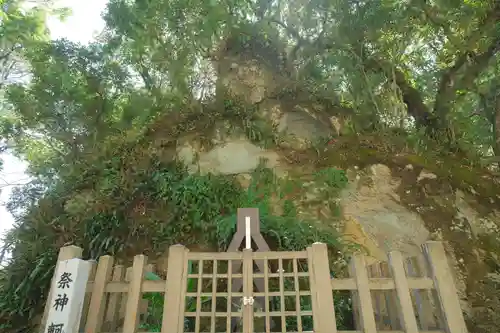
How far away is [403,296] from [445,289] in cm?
42

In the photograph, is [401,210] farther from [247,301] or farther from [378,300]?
[247,301]

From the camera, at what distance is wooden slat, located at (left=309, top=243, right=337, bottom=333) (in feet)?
10.9

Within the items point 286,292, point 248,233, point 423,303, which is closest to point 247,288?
point 286,292

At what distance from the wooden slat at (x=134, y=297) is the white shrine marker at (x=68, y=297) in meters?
0.44

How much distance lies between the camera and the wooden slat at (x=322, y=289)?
10.9 ft

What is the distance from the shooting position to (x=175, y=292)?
3.50 metres

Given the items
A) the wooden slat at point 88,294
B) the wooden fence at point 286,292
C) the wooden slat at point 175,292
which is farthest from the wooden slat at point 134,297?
the wooden slat at point 88,294

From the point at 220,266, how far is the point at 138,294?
7.28ft

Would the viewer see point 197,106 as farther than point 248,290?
Yes

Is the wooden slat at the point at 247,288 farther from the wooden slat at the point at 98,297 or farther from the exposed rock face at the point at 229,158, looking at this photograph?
the exposed rock face at the point at 229,158

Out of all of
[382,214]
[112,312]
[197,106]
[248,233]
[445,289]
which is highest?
[197,106]

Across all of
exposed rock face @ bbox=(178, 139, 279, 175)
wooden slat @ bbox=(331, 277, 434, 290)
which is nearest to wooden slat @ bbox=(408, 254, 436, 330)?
wooden slat @ bbox=(331, 277, 434, 290)

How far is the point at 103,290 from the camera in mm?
3611

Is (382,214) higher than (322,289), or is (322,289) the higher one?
(382,214)
